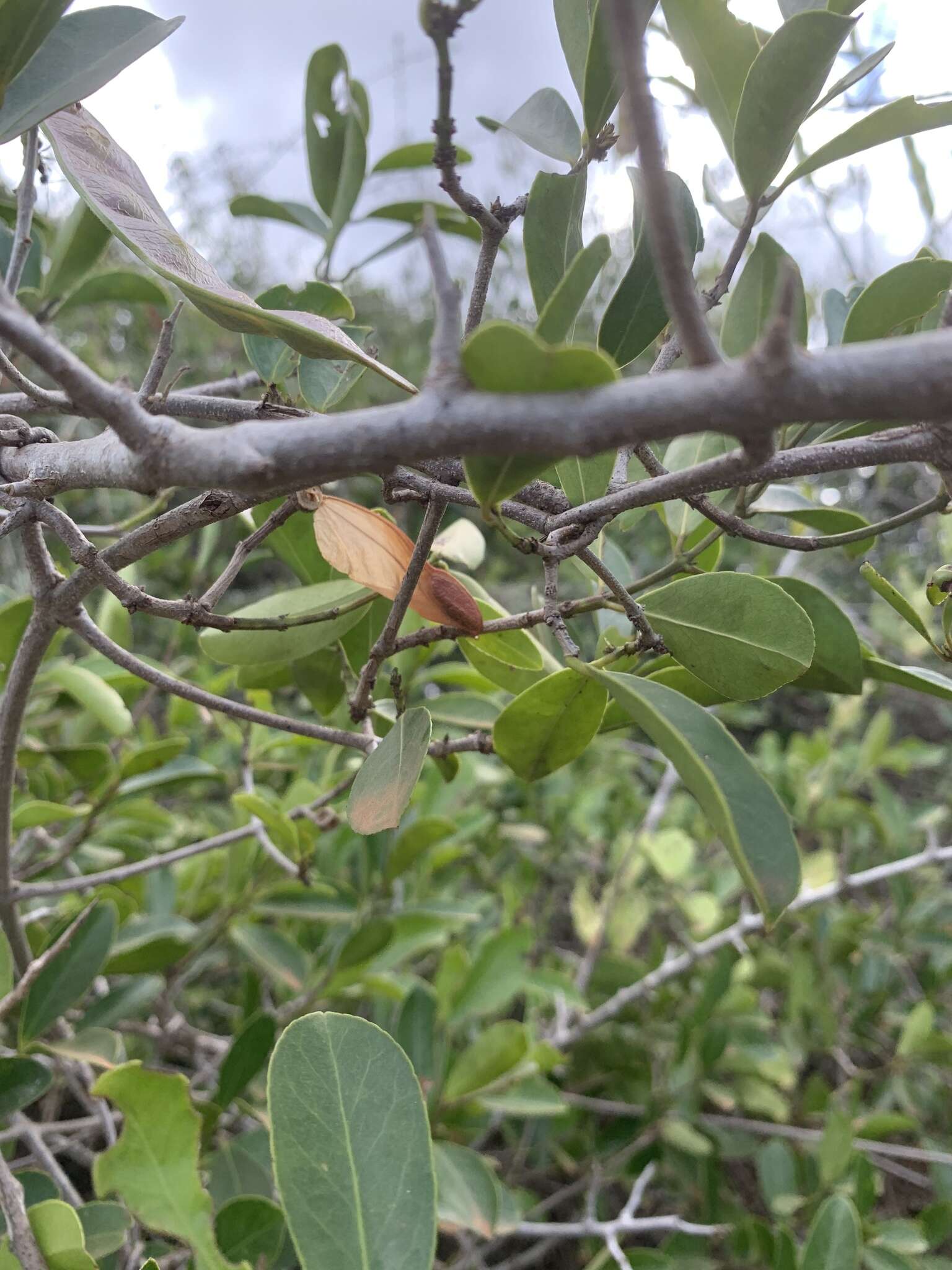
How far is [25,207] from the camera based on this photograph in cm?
52

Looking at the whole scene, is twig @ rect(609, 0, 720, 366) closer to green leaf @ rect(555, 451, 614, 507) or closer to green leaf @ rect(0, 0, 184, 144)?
green leaf @ rect(555, 451, 614, 507)

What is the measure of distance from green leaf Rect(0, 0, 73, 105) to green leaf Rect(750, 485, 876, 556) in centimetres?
41

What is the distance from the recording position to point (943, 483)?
13.0 inches

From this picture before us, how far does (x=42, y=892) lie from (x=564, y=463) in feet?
1.53

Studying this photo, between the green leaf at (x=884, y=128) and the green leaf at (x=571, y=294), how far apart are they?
222 millimetres

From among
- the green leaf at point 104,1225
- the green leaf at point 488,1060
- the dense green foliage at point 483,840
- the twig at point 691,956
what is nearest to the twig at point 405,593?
the dense green foliage at point 483,840

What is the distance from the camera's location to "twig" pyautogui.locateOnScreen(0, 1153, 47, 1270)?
0.38 meters

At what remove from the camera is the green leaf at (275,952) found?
805 millimetres

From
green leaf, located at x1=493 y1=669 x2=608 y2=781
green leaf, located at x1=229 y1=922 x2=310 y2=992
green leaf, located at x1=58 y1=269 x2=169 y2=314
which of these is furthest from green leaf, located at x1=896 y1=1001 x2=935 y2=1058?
green leaf, located at x1=58 y1=269 x2=169 y2=314

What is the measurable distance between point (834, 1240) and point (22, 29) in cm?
80

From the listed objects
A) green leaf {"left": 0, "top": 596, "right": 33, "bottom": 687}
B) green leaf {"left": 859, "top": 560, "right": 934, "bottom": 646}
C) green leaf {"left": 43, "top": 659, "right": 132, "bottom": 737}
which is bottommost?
green leaf {"left": 43, "top": 659, "right": 132, "bottom": 737}

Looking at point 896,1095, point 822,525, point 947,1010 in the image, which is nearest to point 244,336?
point 822,525

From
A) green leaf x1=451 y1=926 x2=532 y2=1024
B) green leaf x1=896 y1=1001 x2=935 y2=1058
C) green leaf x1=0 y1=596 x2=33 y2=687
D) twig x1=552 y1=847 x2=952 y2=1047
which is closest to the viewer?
green leaf x1=0 y1=596 x2=33 y2=687

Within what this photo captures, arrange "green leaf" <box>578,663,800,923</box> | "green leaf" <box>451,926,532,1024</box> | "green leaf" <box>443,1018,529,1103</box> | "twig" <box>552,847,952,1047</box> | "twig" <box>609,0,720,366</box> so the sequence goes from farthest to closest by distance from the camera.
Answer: "twig" <box>552,847,952,1047</box> → "green leaf" <box>451,926,532,1024</box> → "green leaf" <box>443,1018,529,1103</box> → "green leaf" <box>578,663,800,923</box> → "twig" <box>609,0,720,366</box>
